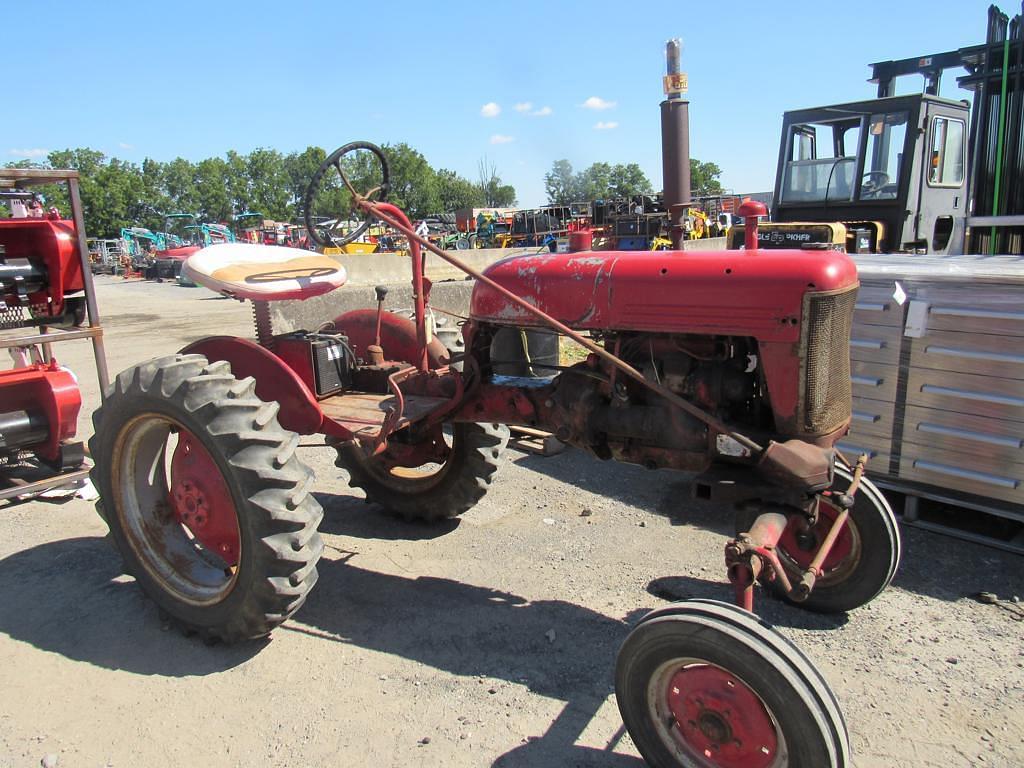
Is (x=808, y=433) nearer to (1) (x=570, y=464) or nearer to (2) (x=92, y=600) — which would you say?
(1) (x=570, y=464)

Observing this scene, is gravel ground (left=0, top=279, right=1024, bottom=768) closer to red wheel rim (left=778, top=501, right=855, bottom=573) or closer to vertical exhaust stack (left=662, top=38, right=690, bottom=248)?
red wheel rim (left=778, top=501, right=855, bottom=573)

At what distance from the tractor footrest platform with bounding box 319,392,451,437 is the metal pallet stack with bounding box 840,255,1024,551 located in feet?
7.86

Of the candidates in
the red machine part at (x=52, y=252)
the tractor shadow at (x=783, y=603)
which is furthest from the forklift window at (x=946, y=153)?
the red machine part at (x=52, y=252)

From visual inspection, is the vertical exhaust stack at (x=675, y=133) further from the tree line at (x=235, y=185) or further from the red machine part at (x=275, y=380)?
the tree line at (x=235, y=185)

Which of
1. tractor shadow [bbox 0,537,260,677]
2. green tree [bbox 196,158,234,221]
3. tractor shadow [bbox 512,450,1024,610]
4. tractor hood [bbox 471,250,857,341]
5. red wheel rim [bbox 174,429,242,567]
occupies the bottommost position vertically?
tractor shadow [bbox 512,450,1024,610]

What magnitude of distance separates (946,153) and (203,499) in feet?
23.7

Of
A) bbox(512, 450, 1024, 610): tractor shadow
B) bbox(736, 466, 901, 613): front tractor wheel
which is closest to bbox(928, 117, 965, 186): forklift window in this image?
bbox(512, 450, 1024, 610): tractor shadow

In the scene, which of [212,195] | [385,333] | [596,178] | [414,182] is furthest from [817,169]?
[596,178]

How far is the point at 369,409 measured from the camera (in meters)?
3.71

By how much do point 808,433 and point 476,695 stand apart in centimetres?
155

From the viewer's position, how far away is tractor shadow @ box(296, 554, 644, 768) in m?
2.54

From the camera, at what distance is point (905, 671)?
9.21 ft

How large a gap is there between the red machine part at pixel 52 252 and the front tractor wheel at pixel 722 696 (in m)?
4.45

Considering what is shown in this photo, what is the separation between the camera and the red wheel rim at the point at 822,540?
10.2ft
